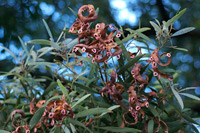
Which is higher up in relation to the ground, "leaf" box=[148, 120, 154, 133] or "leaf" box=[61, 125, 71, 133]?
"leaf" box=[61, 125, 71, 133]

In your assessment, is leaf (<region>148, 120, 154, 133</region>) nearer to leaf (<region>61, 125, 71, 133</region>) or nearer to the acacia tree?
the acacia tree

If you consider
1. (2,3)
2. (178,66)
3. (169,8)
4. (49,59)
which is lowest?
(178,66)

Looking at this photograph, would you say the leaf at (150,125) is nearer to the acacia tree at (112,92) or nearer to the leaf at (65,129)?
the acacia tree at (112,92)

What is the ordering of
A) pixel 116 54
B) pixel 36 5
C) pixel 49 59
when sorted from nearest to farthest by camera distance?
pixel 116 54 < pixel 49 59 < pixel 36 5

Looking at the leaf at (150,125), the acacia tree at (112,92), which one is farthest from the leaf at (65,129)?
the leaf at (150,125)

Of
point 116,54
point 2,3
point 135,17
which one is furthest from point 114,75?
point 2,3

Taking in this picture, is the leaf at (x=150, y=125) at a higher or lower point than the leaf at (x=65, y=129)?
lower

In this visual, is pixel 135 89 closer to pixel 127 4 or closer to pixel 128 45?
pixel 128 45

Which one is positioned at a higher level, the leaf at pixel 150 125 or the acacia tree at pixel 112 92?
the acacia tree at pixel 112 92

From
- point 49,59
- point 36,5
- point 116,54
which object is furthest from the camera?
point 36,5

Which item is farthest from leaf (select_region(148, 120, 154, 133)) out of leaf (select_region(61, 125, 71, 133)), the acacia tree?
leaf (select_region(61, 125, 71, 133))

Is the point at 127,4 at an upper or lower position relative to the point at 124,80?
upper
